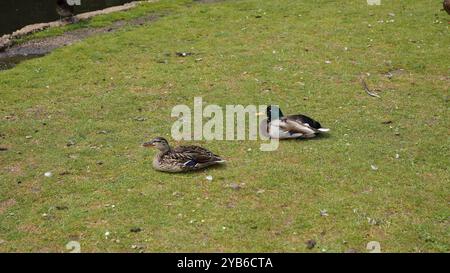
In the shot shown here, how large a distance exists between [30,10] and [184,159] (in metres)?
14.5

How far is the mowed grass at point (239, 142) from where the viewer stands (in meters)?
6.54

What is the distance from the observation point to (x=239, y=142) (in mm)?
8961

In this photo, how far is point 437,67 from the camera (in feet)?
40.4

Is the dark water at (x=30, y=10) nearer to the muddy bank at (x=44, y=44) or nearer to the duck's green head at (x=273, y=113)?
the muddy bank at (x=44, y=44)

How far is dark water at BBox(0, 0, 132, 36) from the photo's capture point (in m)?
18.7

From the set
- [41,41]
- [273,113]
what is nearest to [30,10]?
[41,41]

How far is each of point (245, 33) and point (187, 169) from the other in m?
8.02

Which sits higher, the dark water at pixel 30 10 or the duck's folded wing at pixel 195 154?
the dark water at pixel 30 10

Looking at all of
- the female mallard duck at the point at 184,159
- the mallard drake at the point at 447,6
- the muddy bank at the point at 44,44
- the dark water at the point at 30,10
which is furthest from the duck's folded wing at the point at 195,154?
the dark water at the point at 30,10

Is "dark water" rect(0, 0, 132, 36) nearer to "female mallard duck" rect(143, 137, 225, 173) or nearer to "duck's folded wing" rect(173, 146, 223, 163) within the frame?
"female mallard duck" rect(143, 137, 225, 173)

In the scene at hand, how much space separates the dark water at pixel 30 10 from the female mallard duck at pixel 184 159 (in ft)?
37.7

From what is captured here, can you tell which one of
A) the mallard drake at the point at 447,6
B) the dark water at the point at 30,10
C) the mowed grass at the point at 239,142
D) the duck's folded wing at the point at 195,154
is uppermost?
the dark water at the point at 30,10

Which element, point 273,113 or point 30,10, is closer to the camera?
point 273,113

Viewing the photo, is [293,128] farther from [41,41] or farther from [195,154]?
[41,41]
